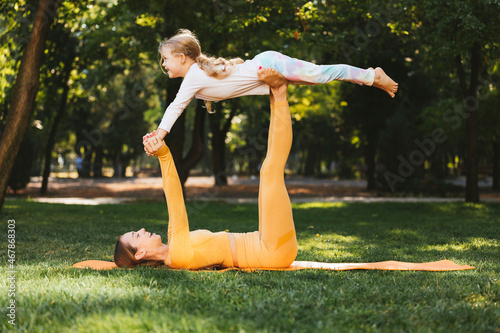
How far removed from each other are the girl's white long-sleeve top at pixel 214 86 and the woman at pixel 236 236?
18 cm

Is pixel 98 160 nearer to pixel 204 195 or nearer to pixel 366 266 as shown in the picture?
pixel 204 195

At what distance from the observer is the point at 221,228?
30.3ft

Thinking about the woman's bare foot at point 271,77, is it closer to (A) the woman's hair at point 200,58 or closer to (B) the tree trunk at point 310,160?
(A) the woman's hair at point 200,58

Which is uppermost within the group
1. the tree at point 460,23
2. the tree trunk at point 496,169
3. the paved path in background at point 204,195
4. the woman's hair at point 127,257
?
the tree at point 460,23

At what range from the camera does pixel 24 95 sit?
9.90 metres

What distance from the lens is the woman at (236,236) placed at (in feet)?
14.4

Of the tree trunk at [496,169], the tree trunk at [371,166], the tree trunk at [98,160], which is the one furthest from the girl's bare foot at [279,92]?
the tree trunk at [98,160]

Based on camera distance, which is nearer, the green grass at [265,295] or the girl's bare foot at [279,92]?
the green grass at [265,295]

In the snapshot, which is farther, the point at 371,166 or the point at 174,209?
the point at 371,166

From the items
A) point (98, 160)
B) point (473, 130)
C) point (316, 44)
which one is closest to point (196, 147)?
point (316, 44)

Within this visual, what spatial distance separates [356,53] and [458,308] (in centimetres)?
1234

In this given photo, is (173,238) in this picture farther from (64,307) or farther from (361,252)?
(361,252)

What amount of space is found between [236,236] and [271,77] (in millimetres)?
1624

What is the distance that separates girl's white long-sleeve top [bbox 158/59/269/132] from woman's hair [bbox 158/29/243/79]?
5 centimetres
